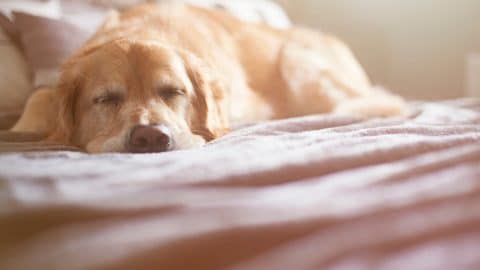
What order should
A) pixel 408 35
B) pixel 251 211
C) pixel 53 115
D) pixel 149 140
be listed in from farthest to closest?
1. pixel 408 35
2. pixel 53 115
3. pixel 149 140
4. pixel 251 211

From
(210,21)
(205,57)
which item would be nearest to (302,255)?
(205,57)

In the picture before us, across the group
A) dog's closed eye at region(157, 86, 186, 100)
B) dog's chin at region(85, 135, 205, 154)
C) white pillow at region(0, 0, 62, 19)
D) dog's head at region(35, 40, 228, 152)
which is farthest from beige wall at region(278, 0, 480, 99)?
dog's chin at region(85, 135, 205, 154)

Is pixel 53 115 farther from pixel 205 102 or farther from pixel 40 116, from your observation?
pixel 205 102

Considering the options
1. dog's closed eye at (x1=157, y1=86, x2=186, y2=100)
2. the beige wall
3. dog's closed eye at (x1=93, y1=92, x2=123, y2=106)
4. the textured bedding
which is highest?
the beige wall

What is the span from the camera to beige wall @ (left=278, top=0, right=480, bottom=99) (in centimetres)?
338

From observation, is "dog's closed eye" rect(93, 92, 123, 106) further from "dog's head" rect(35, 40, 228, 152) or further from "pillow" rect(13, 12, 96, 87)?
"pillow" rect(13, 12, 96, 87)

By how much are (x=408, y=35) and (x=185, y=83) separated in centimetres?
239

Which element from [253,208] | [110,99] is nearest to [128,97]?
[110,99]

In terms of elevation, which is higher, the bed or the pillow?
the pillow

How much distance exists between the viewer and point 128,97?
1489 mm

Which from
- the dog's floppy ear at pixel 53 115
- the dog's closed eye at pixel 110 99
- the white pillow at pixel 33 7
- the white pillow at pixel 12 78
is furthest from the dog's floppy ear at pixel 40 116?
the white pillow at pixel 33 7

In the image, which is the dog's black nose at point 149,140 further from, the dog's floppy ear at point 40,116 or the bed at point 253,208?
the dog's floppy ear at point 40,116

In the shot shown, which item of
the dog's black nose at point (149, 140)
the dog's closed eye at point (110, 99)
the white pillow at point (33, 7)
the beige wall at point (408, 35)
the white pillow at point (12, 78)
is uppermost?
the beige wall at point (408, 35)

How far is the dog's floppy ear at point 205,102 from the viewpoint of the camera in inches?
64.7
